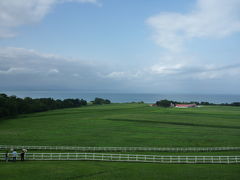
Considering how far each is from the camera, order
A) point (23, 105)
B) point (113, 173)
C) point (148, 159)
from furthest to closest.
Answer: point (23, 105) → point (148, 159) → point (113, 173)

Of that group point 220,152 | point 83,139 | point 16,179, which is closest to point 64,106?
point 83,139

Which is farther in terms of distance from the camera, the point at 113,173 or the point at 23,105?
the point at 23,105

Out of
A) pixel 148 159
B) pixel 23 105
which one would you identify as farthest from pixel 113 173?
pixel 23 105

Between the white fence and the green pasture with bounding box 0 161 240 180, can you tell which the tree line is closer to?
the white fence

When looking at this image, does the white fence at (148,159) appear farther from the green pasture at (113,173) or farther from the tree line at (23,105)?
the tree line at (23,105)

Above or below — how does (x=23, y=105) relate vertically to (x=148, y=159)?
above

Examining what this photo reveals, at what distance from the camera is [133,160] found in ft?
78.0

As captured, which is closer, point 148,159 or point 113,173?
point 113,173

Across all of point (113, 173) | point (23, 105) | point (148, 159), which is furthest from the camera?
point (23, 105)

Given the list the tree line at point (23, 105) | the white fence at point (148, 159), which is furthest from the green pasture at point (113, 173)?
the tree line at point (23, 105)

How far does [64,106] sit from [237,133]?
81.7 m

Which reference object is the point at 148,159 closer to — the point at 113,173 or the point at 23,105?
the point at 113,173

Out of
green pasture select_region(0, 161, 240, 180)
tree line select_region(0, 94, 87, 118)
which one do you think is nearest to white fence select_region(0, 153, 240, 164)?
green pasture select_region(0, 161, 240, 180)

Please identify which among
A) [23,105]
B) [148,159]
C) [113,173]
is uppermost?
[23,105]
